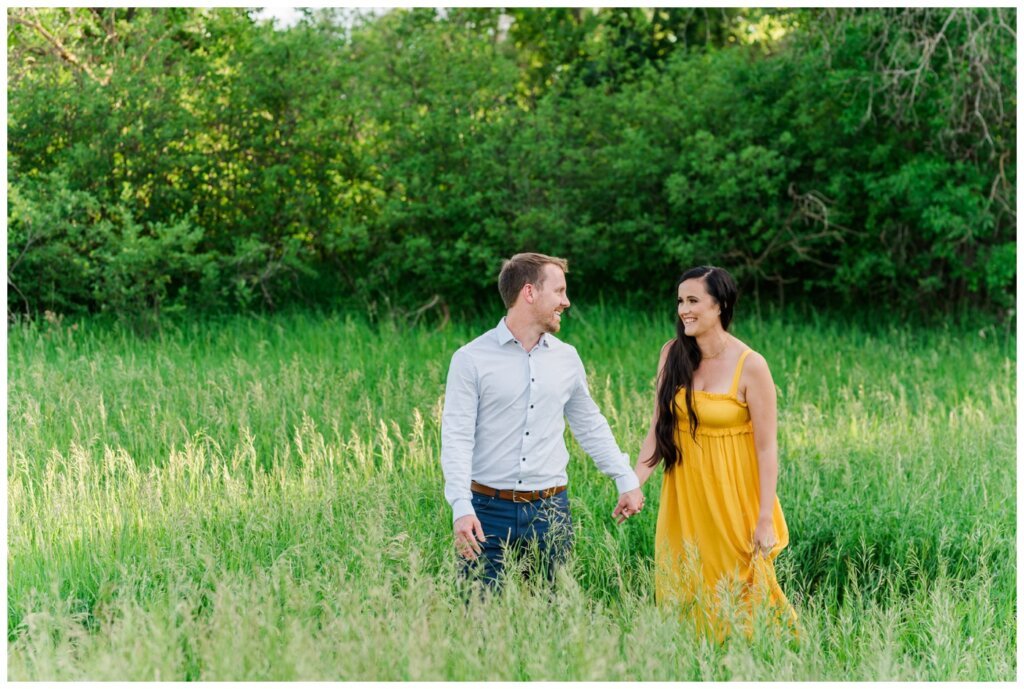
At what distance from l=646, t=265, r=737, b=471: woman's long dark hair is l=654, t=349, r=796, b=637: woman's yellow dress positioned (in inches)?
1.4

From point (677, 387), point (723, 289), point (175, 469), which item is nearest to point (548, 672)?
point (677, 387)

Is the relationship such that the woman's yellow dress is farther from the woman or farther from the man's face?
the man's face

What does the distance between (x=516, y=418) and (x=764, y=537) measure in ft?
4.09

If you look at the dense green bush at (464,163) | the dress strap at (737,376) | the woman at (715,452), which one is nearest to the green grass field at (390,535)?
the woman at (715,452)

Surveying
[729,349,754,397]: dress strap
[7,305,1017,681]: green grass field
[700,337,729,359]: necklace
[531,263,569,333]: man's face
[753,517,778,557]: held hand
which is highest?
[531,263,569,333]: man's face

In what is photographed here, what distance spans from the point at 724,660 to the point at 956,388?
7155mm

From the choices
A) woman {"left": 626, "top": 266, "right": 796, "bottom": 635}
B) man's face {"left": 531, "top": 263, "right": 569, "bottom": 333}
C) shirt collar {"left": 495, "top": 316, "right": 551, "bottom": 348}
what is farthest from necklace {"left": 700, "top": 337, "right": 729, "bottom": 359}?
shirt collar {"left": 495, "top": 316, "right": 551, "bottom": 348}

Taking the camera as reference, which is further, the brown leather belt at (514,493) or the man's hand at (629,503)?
the man's hand at (629,503)

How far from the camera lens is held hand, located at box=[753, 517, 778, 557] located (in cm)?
460

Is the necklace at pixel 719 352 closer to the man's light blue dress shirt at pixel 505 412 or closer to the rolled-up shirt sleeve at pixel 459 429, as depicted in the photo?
the man's light blue dress shirt at pixel 505 412

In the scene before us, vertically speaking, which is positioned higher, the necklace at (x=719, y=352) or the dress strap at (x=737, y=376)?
the necklace at (x=719, y=352)

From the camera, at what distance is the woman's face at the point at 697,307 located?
15.1 feet

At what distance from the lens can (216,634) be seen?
12.3 ft

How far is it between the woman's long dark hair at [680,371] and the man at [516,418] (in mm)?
509
